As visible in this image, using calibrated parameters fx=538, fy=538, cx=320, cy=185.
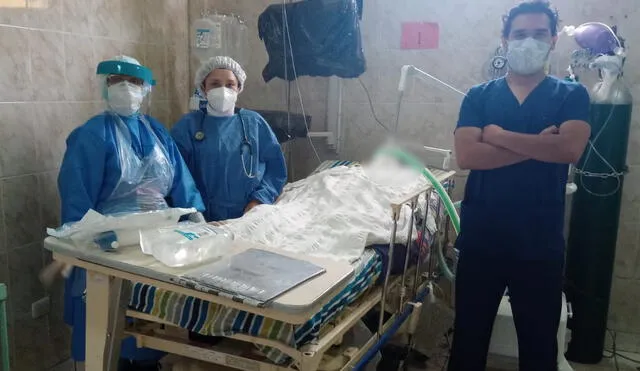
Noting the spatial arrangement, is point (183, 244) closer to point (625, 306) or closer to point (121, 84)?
point (121, 84)

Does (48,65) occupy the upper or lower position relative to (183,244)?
upper

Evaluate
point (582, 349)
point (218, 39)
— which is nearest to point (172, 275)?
point (218, 39)

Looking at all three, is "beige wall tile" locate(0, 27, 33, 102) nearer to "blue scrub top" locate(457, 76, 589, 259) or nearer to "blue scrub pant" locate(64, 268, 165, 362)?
"blue scrub pant" locate(64, 268, 165, 362)

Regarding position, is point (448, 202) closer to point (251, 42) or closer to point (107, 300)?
point (107, 300)

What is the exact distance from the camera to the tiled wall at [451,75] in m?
2.97

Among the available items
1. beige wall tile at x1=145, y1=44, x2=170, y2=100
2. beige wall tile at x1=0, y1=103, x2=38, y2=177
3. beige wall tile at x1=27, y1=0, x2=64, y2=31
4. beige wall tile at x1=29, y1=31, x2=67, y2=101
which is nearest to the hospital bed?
beige wall tile at x1=0, y1=103, x2=38, y2=177

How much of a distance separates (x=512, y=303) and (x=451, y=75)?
1.66 meters

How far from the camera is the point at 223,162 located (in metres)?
2.56

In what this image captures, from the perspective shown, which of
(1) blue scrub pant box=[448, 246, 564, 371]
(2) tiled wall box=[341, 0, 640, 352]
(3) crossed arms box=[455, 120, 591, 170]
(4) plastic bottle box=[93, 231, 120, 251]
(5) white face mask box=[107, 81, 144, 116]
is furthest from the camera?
(2) tiled wall box=[341, 0, 640, 352]

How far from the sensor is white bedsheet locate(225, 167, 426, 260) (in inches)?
75.5

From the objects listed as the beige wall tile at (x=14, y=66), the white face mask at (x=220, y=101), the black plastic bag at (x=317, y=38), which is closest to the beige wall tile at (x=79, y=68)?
the beige wall tile at (x=14, y=66)

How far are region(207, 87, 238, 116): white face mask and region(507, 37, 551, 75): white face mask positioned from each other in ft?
4.22

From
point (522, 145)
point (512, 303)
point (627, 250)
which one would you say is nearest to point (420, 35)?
point (522, 145)

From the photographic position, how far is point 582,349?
2900 millimetres
